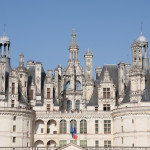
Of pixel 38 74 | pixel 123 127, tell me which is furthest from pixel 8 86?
pixel 123 127

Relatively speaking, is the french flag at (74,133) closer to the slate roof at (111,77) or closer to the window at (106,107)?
the slate roof at (111,77)

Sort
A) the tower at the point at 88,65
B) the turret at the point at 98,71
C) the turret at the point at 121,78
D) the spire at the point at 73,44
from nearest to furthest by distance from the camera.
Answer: the turret at the point at 121,78 < the tower at the point at 88,65 < the turret at the point at 98,71 < the spire at the point at 73,44

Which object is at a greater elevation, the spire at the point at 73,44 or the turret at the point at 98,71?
the spire at the point at 73,44

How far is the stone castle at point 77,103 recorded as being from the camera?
7194cm

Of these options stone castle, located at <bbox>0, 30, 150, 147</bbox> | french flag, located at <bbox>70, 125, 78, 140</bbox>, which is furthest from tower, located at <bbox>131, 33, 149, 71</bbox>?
french flag, located at <bbox>70, 125, 78, 140</bbox>

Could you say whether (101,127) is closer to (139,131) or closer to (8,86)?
(139,131)

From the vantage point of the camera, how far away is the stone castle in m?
71.9

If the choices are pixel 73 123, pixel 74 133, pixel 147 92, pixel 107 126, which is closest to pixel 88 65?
pixel 73 123

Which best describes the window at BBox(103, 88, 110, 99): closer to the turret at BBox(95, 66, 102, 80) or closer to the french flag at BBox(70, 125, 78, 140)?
the turret at BBox(95, 66, 102, 80)

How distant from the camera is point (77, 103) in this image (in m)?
83.6

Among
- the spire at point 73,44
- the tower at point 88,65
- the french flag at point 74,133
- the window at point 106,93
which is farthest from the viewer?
the spire at point 73,44

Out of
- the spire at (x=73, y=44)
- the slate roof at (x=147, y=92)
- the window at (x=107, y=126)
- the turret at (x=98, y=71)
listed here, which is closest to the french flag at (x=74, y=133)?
the window at (x=107, y=126)

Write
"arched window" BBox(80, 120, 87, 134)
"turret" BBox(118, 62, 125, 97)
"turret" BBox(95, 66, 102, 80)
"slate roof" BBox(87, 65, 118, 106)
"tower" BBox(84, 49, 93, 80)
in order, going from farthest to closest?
"turret" BBox(95, 66, 102, 80) → "tower" BBox(84, 49, 93, 80) → "slate roof" BBox(87, 65, 118, 106) → "turret" BBox(118, 62, 125, 97) → "arched window" BBox(80, 120, 87, 134)

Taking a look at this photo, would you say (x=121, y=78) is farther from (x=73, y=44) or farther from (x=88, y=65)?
(x=73, y=44)
